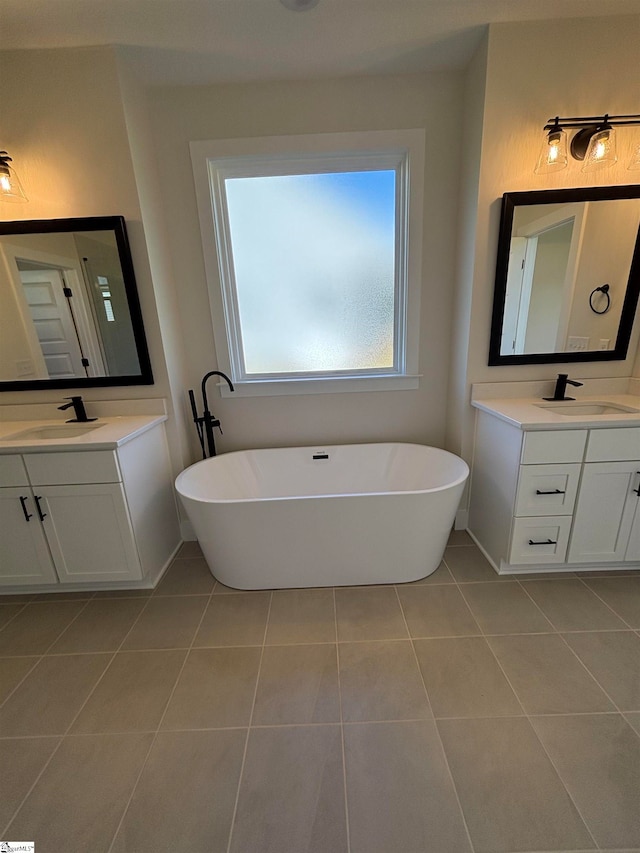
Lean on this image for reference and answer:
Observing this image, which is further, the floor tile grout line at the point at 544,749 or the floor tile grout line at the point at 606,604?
the floor tile grout line at the point at 606,604

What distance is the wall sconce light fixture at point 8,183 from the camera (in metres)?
1.66

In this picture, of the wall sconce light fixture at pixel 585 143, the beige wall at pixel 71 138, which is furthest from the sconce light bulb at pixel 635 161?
the beige wall at pixel 71 138

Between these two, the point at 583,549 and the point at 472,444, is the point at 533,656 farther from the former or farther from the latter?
the point at 472,444

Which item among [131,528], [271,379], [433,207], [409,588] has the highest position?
[433,207]

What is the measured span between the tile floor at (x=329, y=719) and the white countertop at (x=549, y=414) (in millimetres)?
850

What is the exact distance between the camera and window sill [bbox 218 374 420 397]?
7.52 ft

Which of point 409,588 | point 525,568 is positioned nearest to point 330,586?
point 409,588

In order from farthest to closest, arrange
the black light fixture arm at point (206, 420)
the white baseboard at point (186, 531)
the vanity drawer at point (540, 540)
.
Answer: the white baseboard at point (186, 531)
the black light fixture arm at point (206, 420)
the vanity drawer at point (540, 540)

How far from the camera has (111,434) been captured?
1.75 meters

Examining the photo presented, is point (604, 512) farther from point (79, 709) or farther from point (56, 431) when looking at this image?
point (56, 431)

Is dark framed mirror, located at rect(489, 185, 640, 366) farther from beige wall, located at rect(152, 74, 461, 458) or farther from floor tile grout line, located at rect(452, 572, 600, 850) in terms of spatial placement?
floor tile grout line, located at rect(452, 572, 600, 850)

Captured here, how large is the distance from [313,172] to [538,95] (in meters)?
1.17

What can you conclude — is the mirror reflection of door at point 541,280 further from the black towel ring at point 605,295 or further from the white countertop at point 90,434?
the white countertop at point 90,434

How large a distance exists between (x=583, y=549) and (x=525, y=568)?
0.30 m
